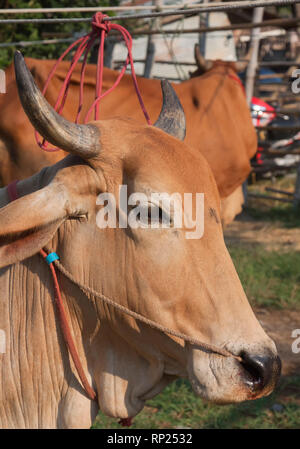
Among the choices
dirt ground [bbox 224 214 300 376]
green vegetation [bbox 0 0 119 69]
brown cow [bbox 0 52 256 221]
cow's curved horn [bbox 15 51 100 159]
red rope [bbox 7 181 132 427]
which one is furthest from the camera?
green vegetation [bbox 0 0 119 69]

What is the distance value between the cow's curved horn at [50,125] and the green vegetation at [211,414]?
2134mm

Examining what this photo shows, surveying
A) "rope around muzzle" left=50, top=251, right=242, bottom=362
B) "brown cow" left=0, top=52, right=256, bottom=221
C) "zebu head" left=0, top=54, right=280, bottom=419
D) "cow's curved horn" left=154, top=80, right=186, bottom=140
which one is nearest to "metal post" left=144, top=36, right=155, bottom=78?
"brown cow" left=0, top=52, right=256, bottom=221

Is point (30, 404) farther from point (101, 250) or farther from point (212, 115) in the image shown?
point (212, 115)

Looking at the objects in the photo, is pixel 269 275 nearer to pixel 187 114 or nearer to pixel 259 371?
pixel 187 114

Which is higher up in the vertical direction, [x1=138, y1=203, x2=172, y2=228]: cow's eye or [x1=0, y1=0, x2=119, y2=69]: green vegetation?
[x1=0, y1=0, x2=119, y2=69]: green vegetation

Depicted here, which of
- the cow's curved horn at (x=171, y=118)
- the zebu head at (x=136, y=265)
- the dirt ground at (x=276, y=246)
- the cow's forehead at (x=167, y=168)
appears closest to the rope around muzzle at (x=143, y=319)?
the zebu head at (x=136, y=265)

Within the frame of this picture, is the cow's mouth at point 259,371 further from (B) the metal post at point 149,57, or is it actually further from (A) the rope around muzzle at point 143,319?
(B) the metal post at point 149,57

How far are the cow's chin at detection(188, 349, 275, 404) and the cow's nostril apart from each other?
0.04 ft

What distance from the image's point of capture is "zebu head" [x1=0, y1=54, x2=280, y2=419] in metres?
1.75

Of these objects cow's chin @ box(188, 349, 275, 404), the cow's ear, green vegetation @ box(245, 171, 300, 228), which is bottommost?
green vegetation @ box(245, 171, 300, 228)

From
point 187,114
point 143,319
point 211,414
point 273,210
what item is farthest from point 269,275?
point 143,319

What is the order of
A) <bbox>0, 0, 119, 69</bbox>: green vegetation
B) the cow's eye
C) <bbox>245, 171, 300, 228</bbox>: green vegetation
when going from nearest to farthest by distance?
the cow's eye < <bbox>0, 0, 119, 69</bbox>: green vegetation < <bbox>245, 171, 300, 228</bbox>: green vegetation

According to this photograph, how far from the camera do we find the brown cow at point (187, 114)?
3941mm

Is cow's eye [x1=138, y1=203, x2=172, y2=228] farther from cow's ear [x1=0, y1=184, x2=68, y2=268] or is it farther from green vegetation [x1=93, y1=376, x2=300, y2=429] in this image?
green vegetation [x1=93, y1=376, x2=300, y2=429]
